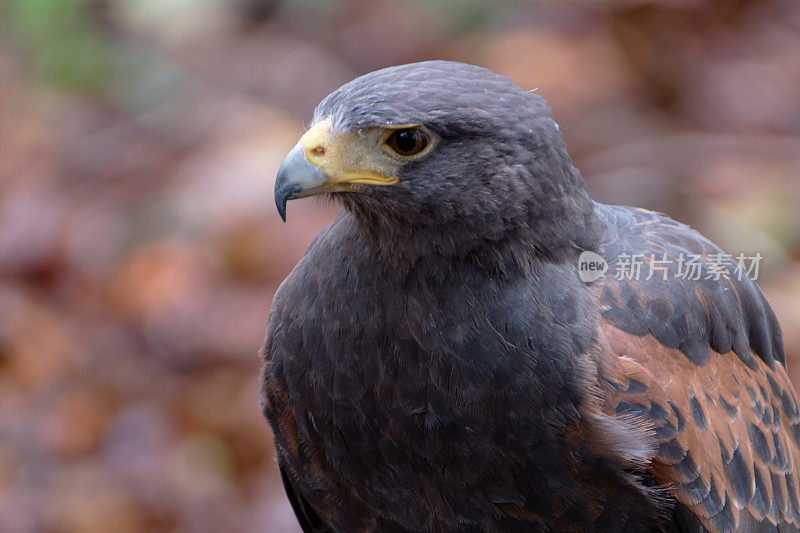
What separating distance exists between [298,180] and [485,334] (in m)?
0.72

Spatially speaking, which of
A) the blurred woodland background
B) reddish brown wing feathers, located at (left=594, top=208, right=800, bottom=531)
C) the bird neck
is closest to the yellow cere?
the bird neck

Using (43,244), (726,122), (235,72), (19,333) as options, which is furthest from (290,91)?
(726,122)

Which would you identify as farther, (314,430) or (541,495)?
(314,430)

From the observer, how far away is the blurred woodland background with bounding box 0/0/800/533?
20.2 ft

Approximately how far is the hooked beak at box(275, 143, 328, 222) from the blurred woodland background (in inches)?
125

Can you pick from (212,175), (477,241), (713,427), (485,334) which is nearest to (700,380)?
(713,427)

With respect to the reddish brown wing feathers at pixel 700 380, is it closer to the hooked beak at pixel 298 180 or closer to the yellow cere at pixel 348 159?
the yellow cere at pixel 348 159

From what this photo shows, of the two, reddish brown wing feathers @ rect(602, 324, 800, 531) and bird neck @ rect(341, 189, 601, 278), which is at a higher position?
bird neck @ rect(341, 189, 601, 278)

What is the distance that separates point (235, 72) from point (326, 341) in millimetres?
6380

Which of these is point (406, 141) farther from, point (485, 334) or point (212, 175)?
Result: point (212, 175)

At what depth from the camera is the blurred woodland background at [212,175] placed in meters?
6.15

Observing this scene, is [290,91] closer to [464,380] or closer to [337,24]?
[337,24]

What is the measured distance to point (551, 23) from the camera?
9.32 metres

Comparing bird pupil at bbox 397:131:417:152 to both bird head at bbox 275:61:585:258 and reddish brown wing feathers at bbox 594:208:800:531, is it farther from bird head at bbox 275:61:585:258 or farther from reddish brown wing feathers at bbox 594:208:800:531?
reddish brown wing feathers at bbox 594:208:800:531
